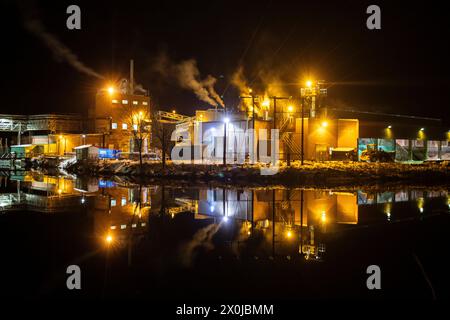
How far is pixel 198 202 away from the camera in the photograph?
14656mm

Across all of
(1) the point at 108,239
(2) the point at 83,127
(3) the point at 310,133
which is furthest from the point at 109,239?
(2) the point at 83,127

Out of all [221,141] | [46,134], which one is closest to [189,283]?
[221,141]

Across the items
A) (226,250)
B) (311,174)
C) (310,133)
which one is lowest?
(226,250)

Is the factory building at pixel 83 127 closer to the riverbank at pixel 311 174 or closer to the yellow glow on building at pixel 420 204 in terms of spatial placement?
the riverbank at pixel 311 174

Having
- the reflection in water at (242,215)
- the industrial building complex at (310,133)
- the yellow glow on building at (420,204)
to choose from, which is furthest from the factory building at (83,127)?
the yellow glow on building at (420,204)

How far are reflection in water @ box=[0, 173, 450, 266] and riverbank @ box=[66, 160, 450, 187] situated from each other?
758 centimetres

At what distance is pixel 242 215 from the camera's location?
11.6 m

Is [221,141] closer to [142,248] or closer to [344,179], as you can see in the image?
[344,179]

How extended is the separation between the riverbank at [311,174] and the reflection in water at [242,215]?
24.9ft

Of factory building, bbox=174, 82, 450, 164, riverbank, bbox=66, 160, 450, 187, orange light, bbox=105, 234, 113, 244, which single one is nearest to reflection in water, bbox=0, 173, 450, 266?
orange light, bbox=105, 234, 113, 244

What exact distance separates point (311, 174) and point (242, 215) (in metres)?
14.3

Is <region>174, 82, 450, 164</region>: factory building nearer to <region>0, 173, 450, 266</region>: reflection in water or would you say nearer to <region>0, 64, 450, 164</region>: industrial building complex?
<region>0, 64, 450, 164</region>: industrial building complex

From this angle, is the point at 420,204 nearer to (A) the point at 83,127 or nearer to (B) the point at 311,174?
(B) the point at 311,174
